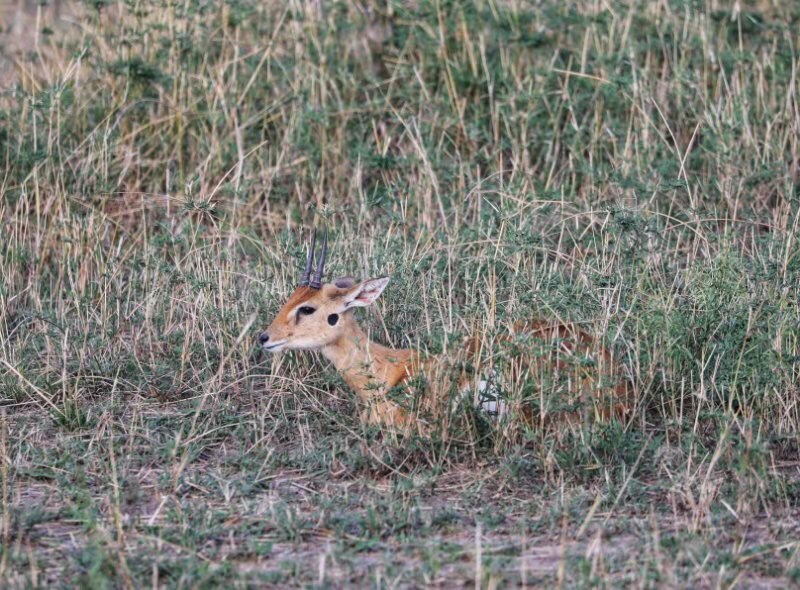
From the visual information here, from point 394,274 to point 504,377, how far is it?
1.49 meters

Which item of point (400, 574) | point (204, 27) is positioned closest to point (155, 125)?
point (204, 27)

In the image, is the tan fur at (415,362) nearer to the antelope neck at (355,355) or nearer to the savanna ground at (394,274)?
the antelope neck at (355,355)

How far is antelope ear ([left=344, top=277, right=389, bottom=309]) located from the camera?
6371 mm

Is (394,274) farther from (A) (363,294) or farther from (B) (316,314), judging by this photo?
(B) (316,314)

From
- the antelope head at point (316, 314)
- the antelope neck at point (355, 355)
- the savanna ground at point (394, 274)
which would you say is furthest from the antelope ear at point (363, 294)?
the savanna ground at point (394, 274)

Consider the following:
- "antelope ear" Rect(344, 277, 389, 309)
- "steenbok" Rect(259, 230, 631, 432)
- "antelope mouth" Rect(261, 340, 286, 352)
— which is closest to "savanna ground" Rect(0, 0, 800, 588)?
"steenbok" Rect(259, 230, 631, 432)

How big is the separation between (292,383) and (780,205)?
357 centimetres

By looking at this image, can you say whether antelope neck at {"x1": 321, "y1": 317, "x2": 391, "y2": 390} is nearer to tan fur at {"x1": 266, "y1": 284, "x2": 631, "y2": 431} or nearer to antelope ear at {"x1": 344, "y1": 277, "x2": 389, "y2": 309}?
tan fur at {"x1": 266, "y1": 284, "x2": 631, "y2": 431}

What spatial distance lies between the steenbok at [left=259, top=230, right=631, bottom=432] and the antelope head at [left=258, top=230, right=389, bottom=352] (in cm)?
1

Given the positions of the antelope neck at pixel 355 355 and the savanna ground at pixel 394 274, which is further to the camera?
A: the antelope neck at pixel 355 355

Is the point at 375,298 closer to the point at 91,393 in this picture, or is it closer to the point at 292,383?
the point at 292,383

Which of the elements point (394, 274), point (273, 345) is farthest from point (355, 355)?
point (394, 274)

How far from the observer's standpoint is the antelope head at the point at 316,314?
6348 millimetres

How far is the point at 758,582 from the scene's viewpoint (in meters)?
4.49
